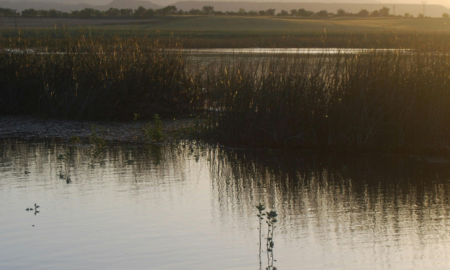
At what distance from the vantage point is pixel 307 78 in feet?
31.4

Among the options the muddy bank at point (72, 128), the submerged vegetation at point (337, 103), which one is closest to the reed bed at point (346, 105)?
the submerged vegetation at point (337, 103)

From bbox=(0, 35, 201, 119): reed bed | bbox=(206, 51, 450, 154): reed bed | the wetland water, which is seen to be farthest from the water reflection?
bbox=(0, 35, 201, 119): reed bed

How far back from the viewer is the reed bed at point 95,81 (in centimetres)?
1239

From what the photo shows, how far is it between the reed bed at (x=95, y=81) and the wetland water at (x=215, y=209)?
3260mm

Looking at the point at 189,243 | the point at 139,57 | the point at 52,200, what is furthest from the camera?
the point at 139,57

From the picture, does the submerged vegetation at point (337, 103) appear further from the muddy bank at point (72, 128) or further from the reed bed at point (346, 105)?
the muddy bank at point (72, 128)

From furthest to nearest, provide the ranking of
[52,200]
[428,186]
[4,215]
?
[428,186]
[52,200]
[4,215]

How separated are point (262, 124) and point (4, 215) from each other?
484 cm

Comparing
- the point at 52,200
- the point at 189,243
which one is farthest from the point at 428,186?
the point at 52,200

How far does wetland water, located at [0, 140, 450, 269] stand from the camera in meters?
4.75

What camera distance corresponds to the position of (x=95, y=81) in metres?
12.5

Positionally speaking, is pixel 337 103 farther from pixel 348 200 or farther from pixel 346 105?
pixel 348 200

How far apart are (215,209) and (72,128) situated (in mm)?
6184

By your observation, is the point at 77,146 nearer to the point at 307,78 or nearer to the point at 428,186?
the point at 307,78
